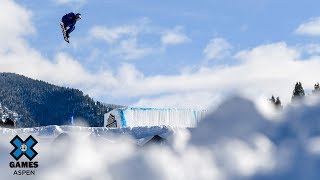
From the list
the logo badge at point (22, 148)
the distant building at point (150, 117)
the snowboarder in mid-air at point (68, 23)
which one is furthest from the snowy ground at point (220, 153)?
the distant building at point (150, 117)

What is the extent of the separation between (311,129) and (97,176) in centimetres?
504

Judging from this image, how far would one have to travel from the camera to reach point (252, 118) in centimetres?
1388

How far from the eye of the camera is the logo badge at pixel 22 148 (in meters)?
15.3

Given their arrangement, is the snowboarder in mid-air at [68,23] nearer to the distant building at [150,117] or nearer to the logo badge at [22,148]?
the distant building at [150,117]

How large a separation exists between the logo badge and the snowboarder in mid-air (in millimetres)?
11854

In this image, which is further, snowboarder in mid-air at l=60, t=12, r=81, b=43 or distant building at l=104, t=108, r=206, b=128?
distant building at l=104, t=108, r=206, b=128

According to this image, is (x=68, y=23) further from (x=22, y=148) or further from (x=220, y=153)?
(x=220, y=153)

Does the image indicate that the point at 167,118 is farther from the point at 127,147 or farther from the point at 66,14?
the point at 127,147

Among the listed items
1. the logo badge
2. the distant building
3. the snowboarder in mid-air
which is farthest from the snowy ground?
the distant building

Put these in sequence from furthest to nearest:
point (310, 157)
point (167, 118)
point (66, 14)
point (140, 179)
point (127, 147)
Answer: point (167, 118) → point (66, 14) → point (127, 147) → point (140, 179) → point (310, 157)

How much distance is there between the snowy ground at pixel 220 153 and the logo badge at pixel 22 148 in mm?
162

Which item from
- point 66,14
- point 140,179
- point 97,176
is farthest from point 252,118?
point 66,14

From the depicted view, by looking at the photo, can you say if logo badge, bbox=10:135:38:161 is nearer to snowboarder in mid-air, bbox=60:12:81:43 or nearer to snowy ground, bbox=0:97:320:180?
snowy ground, bbox=0:97:320:180

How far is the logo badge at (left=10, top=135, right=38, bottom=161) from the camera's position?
15344 mm
